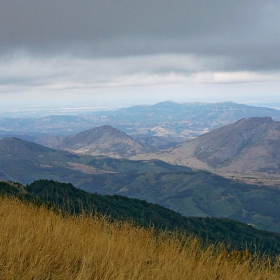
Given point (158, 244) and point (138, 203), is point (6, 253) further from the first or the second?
point (138, 203)

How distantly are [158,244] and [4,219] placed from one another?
373cm

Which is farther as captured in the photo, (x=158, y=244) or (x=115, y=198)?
(x=115, y=198)

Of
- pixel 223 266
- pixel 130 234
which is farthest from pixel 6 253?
pixel 223 266

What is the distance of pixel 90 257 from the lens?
6.57 meters

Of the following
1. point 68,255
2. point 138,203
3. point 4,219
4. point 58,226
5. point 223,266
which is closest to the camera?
point 68,255


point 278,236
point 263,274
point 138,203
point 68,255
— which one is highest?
point 68,255

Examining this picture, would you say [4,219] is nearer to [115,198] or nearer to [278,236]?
[115,198]

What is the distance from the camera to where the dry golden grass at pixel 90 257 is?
6176 millimetres

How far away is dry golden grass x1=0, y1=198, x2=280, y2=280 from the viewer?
618cm

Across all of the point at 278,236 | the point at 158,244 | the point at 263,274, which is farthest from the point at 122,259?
the point at 278,236

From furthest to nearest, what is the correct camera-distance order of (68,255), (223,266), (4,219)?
(4,219) < (223,266) < (68,255)

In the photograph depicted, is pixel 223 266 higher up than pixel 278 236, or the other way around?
pixel 223 266

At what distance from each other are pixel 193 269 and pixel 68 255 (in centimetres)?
243

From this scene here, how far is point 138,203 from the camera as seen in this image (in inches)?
3455
